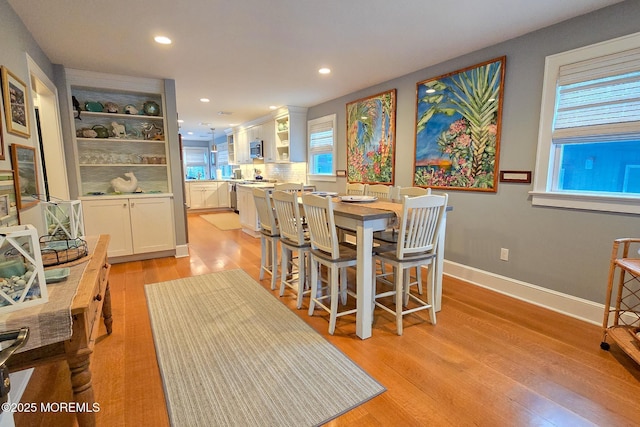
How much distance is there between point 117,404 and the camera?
161 centimetres

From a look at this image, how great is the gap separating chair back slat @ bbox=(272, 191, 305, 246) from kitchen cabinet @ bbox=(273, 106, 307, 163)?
316 cm

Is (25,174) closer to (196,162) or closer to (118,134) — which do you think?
(118,134)

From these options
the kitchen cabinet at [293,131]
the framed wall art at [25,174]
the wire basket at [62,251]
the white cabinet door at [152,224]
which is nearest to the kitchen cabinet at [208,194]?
the kitchen cabinet at [293,131]

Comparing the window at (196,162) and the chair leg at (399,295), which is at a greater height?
the window at (196,162)

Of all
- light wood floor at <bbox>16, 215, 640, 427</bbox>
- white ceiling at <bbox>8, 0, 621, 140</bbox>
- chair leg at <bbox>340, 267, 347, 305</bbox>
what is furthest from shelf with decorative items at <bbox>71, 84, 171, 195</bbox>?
chair leg at <bbox>340, 267, 347, 305</bbox>

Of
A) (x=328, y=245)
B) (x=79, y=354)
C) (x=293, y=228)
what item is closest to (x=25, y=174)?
(x=79, y=354)

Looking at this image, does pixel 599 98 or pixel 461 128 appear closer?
pixel 599 98

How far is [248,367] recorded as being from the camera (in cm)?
188

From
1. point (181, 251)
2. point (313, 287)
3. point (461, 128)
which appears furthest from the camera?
point (181, 251)

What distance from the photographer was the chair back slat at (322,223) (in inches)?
84.9

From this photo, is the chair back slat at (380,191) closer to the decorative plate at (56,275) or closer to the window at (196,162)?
the decorative plate at (56,275)

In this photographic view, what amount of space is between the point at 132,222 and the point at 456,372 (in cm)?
397

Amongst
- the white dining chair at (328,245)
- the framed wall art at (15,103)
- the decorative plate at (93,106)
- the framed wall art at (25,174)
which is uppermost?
the decorative plate at (93,106)

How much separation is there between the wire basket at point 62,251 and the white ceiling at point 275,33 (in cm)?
166
